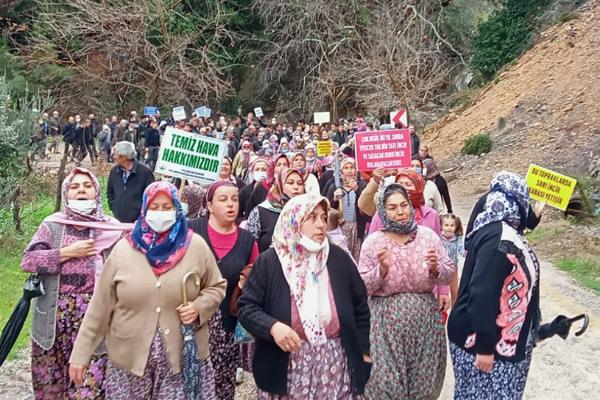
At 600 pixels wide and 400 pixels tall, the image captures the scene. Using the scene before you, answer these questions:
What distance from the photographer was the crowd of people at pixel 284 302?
3.85m

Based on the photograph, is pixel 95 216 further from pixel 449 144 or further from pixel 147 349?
pixel 449 144

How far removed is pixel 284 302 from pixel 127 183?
4.91 metres

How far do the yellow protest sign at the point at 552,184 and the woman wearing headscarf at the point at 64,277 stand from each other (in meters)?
3.52

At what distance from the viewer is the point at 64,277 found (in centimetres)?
468

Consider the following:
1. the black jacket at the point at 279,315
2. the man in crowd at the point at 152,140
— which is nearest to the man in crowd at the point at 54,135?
the man in crowd at the point at 152,140

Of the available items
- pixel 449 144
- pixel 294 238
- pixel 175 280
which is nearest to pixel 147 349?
pixel 175 280

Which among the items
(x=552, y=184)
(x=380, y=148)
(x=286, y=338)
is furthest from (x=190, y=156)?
(x=286, y=338)

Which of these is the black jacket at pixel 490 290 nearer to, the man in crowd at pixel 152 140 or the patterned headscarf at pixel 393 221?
the patterned headscarf at pixel 393 221

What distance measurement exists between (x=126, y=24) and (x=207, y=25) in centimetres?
453

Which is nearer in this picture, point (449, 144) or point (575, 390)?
point (575, 390)

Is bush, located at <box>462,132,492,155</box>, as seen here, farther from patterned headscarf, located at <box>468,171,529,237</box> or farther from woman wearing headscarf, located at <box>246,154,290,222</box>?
patterned headscarf, located at <box>468,171,529,237</box>

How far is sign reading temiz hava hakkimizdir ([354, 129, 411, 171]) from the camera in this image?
8297mm

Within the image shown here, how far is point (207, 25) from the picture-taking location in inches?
1334

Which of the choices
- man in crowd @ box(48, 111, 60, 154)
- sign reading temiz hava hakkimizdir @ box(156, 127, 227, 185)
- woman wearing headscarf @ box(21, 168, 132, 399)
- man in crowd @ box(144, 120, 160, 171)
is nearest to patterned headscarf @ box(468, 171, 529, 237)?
woman wearing headscarf @ box(21, 168, 132, 399)
